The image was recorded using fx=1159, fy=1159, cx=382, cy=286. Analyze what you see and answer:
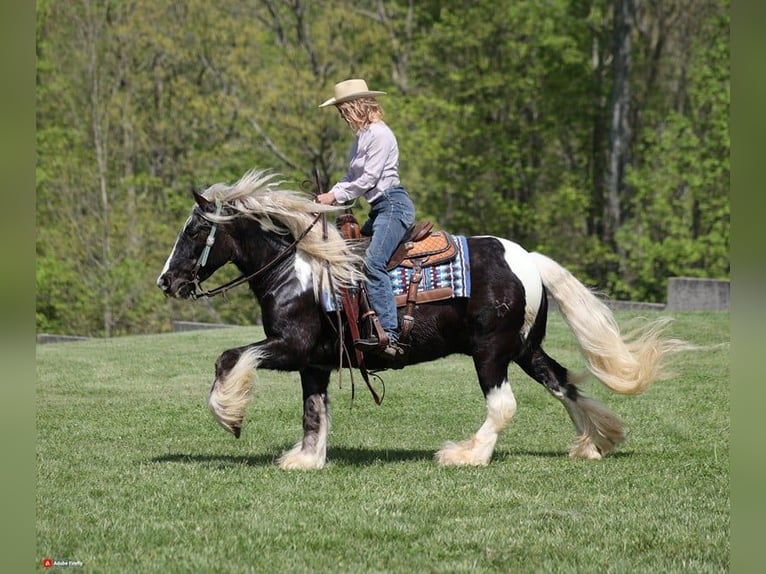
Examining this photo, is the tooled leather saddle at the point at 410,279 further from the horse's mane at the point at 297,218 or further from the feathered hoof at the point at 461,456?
the feathered hoof at the point at 461,456

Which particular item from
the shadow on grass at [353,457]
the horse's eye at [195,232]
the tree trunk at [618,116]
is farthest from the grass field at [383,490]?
the tree trunk at [618,116]

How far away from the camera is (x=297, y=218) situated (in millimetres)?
8352

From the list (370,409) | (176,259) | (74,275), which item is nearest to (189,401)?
(370,409)

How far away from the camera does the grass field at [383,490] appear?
223 inches

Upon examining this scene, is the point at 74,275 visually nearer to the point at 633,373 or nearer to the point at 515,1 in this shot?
the point at 515,1

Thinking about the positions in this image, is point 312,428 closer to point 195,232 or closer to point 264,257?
point 264,257

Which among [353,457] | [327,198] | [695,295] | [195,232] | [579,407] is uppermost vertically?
[327,198]

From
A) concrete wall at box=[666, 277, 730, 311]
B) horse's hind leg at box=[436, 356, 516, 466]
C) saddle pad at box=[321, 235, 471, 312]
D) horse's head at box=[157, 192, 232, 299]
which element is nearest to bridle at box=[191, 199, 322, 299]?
horse's head at box=[157, 192, 232, 299]

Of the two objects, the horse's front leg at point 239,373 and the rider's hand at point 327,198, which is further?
the rider's hand at point 327,198

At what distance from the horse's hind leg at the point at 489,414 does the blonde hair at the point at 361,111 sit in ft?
6.17

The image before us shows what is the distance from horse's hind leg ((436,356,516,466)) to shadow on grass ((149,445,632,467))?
404 mm

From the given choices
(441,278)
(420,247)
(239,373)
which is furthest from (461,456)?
(239,373)

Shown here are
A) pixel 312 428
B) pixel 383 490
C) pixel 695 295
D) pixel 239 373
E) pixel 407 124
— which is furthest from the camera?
pixel 407 124

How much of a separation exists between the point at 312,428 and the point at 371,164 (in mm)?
1929
